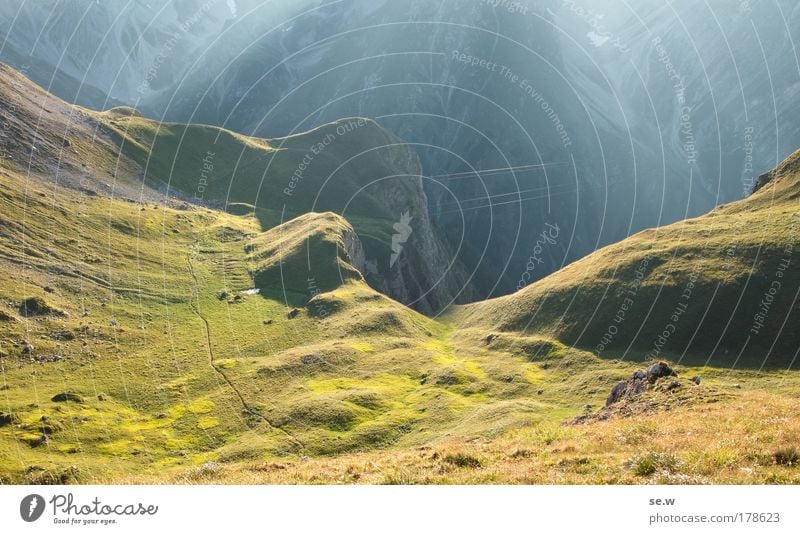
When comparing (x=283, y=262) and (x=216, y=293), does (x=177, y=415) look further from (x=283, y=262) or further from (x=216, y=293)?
(x=283, y=262)

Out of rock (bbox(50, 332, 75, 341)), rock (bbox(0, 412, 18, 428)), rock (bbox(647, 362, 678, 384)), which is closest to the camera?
rock (bbox(647, 362, 678, 384))

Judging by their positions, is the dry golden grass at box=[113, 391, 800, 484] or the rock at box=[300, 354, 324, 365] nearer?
the dry golden grass at box=[113, 391, 800, 484]

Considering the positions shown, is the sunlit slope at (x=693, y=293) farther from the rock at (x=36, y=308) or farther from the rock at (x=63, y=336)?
the rock at (x=36, y=308)

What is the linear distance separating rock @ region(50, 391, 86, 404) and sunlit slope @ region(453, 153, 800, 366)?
67.2 metres

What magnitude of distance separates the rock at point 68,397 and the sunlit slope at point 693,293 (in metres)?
67.2

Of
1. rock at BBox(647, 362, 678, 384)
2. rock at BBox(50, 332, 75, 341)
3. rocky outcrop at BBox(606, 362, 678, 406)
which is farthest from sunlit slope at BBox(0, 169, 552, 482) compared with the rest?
rock at BBox(647, 362, 678, 384)

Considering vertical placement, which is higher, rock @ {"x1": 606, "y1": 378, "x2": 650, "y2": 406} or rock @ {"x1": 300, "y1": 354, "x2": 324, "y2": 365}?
rock @ {"x1": 300, "y1": 354, "x2": 324, "y2": 365}

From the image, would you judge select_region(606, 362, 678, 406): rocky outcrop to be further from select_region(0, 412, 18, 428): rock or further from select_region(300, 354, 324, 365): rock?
select_region(0, 412, 18, 428): rock

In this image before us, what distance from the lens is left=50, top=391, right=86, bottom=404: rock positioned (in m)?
68.2

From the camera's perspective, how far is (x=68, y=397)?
69000 mm

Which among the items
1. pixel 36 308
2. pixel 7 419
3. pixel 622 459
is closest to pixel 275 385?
pixel 7 419

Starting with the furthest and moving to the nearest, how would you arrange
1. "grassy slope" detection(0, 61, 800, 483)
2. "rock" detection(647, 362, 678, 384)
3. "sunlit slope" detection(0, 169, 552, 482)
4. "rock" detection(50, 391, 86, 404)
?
"rock" detection(50, 391, 86, 404), "sunlit slope" detection(0, 169, 552, 482), "rock" detection(647, 362, 678, 384), "grassy slope" detection(0, 61, 800, 483)

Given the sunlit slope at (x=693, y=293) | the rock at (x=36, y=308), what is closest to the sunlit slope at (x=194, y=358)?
the rock at (x=36, y=308)

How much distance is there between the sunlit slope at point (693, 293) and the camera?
77.8 meters
